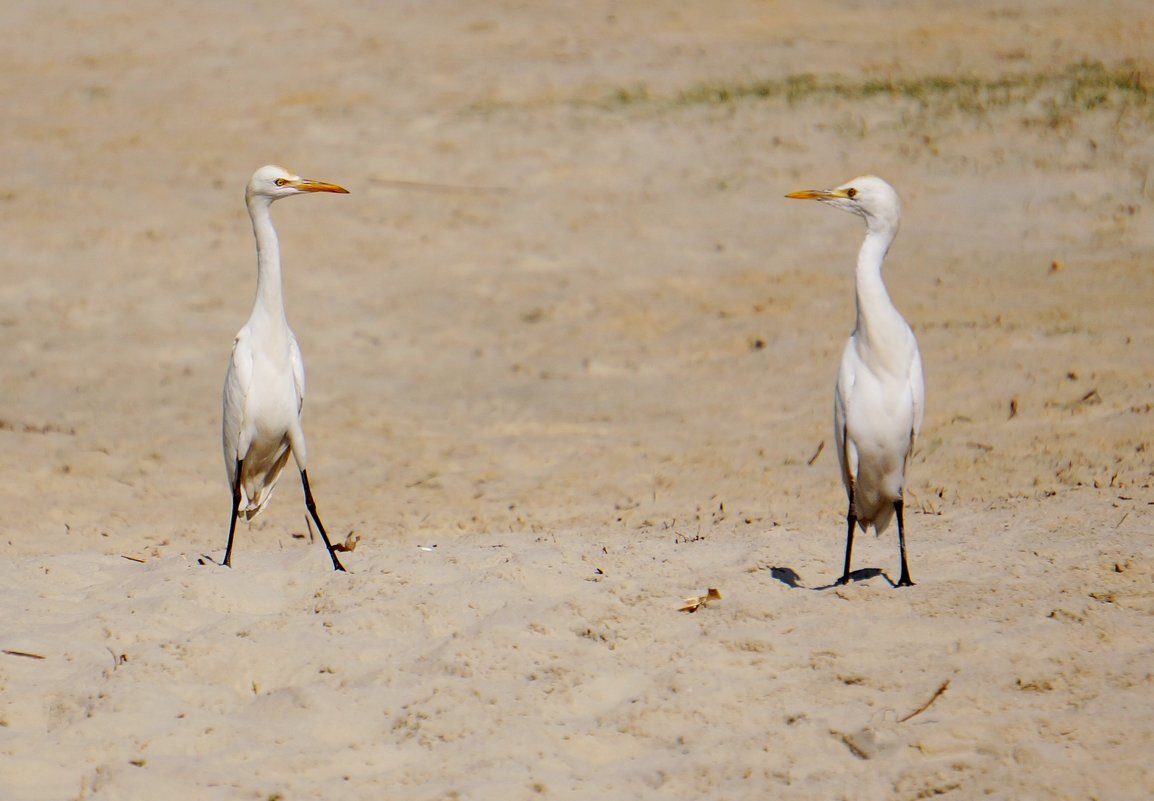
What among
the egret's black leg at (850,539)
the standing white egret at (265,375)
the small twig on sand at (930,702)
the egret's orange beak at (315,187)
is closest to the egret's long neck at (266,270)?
the standing white egret at (265,375)

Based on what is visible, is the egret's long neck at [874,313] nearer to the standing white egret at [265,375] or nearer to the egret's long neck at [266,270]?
the standing white egret at [265,375]

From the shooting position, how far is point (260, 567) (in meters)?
4.65

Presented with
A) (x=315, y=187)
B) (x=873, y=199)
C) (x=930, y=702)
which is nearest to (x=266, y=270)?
(x=315, y=187)

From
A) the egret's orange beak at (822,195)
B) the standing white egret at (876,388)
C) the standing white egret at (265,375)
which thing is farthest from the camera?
the standing white egret at (265,375)

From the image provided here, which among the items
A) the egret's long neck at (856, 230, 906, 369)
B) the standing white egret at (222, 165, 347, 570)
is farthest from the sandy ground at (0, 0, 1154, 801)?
the egret's long neck at (856, 230, 906, 369)

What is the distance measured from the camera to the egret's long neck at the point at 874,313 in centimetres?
482

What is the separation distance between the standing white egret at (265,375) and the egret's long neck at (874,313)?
6.71 ft

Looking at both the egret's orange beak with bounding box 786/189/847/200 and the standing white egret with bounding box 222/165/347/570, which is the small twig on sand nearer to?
the egret's orange beak with bounding box 786/189/847/200

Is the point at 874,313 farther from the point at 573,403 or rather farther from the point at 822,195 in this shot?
the point at 573,403

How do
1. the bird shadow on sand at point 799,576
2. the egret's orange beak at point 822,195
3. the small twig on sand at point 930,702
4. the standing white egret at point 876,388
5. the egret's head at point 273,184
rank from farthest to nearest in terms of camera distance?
the egret's head at point 273,184, the egret's orange beak at point 822,195, the standing white egret at point 876,388, the bird shadow on sand at point 799,576, the small twig on sand at point 930,702

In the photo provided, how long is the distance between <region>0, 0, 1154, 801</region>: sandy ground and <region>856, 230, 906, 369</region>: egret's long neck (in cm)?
78

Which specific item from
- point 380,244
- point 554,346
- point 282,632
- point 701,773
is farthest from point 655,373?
point 701,773

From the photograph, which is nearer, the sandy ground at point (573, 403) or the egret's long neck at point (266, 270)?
the sandy ground at point (573, 403)

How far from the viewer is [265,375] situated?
17.4 ft
